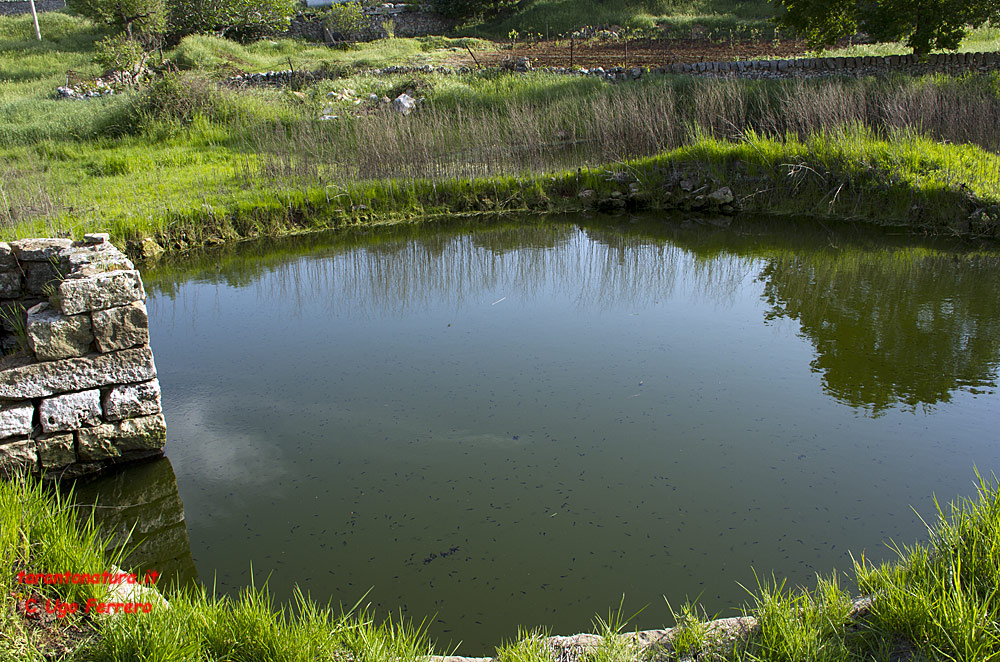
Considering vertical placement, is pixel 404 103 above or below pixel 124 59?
below

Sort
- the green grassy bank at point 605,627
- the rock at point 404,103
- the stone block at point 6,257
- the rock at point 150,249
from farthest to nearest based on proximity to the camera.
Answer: the rock at point 404,103 < the rock at point 150,249 < the stone block at point 6,257 < the green grassy bank at point 605,627

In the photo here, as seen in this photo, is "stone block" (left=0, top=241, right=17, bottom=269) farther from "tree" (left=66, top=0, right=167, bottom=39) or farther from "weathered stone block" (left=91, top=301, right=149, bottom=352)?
"tree" (left=66, top=0, right=167, bottom=39)

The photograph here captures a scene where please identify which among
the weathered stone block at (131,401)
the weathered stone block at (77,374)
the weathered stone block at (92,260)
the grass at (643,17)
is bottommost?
the weathered stone block at (131,401)

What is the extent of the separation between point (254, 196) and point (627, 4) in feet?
82.7

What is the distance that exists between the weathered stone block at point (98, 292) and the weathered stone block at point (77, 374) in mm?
280

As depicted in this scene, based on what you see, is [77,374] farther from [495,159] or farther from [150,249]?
[495,159]

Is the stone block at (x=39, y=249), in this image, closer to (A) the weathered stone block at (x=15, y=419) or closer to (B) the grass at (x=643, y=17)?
(A) the weathered stone block at (x=15, y=419)

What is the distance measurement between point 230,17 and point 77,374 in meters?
26.1

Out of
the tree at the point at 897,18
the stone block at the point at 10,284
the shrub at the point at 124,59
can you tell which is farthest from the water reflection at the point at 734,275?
the shrub at the point at 124,59

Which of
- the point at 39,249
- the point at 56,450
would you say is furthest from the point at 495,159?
the point at 56,450

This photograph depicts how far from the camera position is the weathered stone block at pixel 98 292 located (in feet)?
12.5

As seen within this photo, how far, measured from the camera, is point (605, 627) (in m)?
2.48

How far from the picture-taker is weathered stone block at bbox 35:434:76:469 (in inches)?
152

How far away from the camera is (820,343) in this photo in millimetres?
5488
